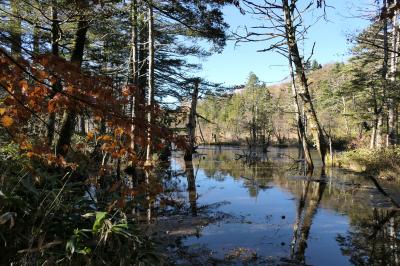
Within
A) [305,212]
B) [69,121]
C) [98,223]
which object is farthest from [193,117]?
[98,223]

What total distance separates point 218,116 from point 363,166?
66509 millimetres

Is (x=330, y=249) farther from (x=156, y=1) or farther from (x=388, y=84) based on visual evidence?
(x=388, y=84)

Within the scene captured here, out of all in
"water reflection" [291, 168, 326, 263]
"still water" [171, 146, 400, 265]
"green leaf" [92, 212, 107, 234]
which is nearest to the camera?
"green leaf" [92, 212, 107, 234]

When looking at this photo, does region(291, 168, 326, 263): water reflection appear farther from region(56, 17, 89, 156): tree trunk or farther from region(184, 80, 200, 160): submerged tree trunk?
region(184, 80, 200, 160): submerged tree trunk

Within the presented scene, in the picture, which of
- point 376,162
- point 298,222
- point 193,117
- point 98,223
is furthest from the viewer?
point 193,117

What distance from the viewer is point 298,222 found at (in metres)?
9.27

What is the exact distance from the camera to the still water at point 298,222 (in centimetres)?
679

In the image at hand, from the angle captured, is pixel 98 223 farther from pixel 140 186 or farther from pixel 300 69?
pixel 300 69

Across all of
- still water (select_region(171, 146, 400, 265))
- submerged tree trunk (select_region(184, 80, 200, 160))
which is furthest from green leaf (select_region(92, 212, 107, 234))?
submerged tree trunk (select_region(184, 80, 200, 160))

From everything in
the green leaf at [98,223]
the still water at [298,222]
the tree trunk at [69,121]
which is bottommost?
the still water at [298,222]

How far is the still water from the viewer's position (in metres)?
6.79

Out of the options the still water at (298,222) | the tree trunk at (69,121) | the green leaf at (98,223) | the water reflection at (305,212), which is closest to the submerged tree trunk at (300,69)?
the water reflection at (305,212)

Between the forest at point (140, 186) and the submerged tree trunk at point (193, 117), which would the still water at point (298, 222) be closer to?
the forest at point (140, 186)

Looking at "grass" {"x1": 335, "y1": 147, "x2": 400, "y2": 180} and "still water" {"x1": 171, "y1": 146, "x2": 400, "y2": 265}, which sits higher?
"grass" {"x1": 335, "y1": 147, "x2": 400, "y2": 180}
